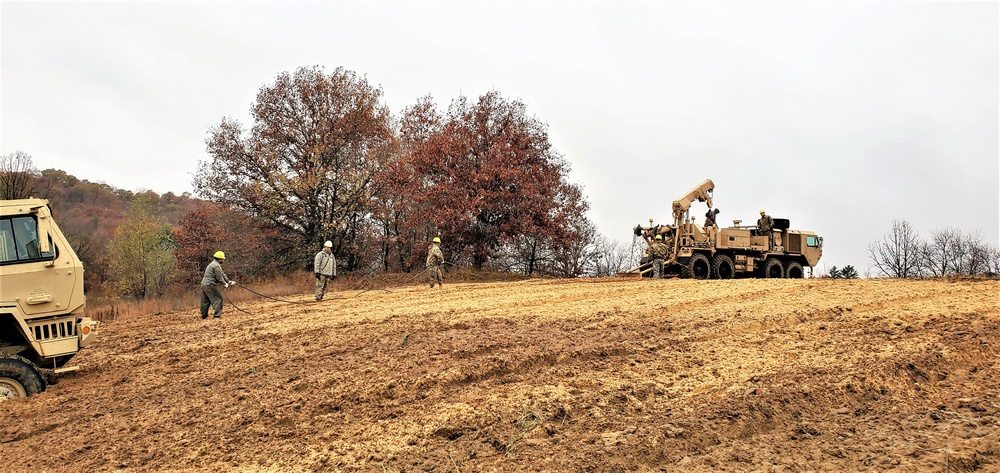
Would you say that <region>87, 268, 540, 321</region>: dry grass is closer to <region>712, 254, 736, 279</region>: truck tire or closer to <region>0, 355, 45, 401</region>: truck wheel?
<region>712, 254, 736, 279</region>: truck tire

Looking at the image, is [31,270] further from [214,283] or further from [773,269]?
[773,269]

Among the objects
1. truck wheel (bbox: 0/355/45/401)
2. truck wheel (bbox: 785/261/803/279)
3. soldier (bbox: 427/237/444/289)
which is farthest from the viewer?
truck wheel (bbox: 785/261/803/279)

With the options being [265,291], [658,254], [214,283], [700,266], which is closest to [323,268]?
[214,283]

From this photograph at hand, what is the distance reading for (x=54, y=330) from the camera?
7.97m

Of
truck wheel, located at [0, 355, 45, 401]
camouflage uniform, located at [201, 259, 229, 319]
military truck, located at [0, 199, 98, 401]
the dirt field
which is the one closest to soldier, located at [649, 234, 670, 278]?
the dirt field

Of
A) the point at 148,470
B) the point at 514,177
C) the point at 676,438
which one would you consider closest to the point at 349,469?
the point at 148,470

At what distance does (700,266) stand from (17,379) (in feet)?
63.6

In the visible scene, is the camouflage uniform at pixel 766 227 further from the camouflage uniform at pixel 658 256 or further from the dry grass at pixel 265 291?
the dry grass at pixel 265 291

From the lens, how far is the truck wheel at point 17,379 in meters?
7.22

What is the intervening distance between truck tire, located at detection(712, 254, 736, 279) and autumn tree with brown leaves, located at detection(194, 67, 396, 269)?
15.3 meters

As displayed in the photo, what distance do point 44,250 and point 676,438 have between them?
7772mm

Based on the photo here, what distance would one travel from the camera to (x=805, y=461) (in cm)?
442

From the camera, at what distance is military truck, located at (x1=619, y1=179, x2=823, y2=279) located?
22016 millimetres

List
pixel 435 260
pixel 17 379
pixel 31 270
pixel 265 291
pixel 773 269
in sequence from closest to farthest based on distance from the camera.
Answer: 1. pixel 17 379
2. pixel 31 270
3. pixel 435 260
4. pixel 265 291
5. pixel 773 269
